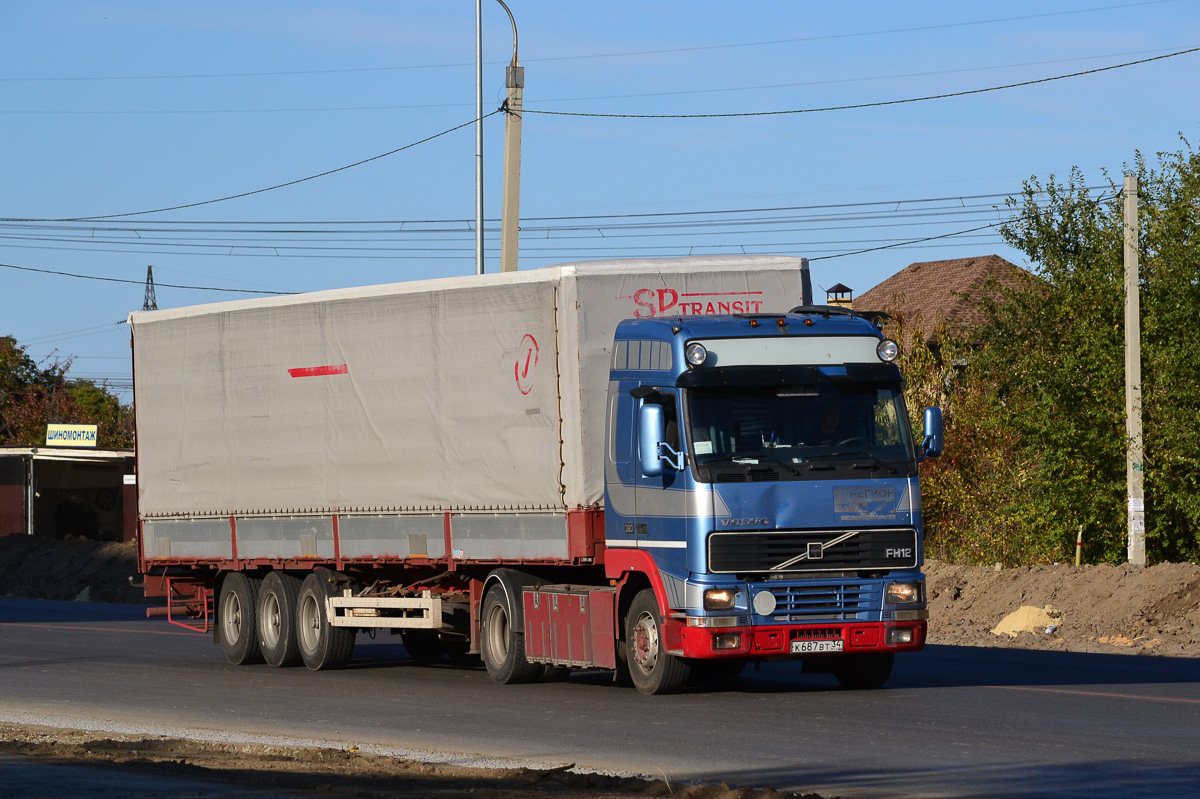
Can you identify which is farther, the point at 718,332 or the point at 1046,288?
the point at 1046,288

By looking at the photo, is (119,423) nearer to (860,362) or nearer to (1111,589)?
(1111,589)

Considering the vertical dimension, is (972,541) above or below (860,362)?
below

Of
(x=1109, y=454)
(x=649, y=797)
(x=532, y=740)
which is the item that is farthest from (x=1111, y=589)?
(x=649, y=797)

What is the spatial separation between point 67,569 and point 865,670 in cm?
3981

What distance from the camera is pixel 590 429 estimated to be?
1598 centimetres

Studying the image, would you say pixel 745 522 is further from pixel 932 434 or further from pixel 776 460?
pixel 932 434

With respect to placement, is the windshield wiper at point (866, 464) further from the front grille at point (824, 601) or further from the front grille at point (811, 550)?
the front grille at point (824, 601)

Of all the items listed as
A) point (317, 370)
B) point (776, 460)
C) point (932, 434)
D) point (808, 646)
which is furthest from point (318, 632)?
point (932, 434)

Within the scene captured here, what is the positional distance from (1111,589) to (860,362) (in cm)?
1234

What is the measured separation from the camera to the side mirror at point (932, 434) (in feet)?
49.8

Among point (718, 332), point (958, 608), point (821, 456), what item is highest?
point (718, 332)

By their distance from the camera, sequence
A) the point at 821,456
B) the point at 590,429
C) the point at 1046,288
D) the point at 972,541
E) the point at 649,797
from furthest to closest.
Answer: the point at 972,541 < the point at 1046,288 < the point at 590,429 < the point at 821,456 < the point at 649,797

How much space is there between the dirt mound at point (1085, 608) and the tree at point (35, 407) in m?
49.0

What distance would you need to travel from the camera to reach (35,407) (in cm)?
7712
